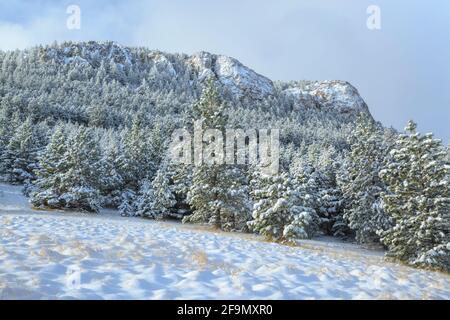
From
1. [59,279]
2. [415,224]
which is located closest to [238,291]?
[59,279]

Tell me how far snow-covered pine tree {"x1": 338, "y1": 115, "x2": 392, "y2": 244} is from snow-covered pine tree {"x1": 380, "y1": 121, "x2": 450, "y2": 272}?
14.1 meters

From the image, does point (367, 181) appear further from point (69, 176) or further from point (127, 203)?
point (69, 176)

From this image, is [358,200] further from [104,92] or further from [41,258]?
[104,92]

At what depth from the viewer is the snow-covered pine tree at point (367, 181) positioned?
34.7m

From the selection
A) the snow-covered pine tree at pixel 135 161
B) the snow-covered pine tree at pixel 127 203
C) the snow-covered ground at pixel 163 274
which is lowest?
the snow-covered pine tree at pixel 127 203

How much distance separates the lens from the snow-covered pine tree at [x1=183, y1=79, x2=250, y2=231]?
3081 cm

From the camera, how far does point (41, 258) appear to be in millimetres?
8625

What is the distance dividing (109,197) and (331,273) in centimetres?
4084

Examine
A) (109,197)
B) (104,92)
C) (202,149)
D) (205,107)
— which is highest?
(104,92)

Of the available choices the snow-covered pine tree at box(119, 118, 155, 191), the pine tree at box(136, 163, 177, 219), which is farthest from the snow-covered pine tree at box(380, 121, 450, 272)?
the snow-covered pine tree at box(119, 118, 155, 191)

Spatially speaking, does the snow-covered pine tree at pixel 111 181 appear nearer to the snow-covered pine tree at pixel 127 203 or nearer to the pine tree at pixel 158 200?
the snow-covered pine tree at pixel 127 203

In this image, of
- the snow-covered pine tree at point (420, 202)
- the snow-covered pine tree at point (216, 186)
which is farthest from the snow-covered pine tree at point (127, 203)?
the snow-covered pine tree at point (420, 202)

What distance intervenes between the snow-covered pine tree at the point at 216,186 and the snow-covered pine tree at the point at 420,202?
1285 centimetres
